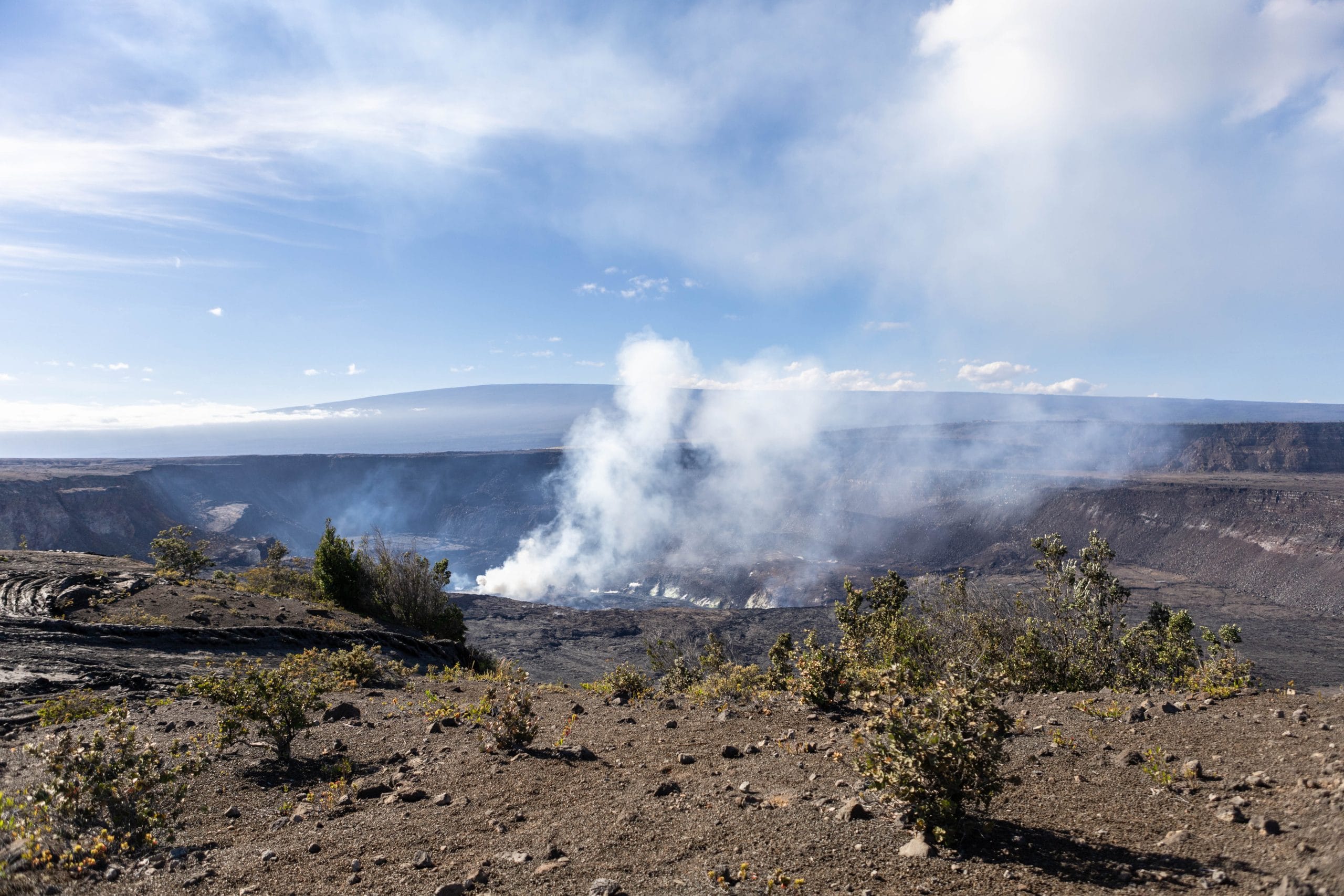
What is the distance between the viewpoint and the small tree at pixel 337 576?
71.0ft

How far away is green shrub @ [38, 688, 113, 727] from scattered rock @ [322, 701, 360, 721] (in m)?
2.59

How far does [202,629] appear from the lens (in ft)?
46.8

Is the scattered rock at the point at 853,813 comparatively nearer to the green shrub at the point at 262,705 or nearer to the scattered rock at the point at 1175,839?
the scattered rock at the point at 1175,839

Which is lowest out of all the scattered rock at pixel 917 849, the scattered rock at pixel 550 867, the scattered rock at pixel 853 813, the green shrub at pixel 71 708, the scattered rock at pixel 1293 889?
the green shrub at pixel 71 708

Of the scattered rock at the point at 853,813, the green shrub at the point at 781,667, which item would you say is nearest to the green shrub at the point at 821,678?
the green shrub at the point at 781,667

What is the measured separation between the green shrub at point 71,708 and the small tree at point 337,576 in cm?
1280

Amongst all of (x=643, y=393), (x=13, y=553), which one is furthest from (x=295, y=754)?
(x=643, y=393)

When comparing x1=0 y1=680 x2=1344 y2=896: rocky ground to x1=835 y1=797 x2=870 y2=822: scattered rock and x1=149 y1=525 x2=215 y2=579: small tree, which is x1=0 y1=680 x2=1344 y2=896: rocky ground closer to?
x1=835 y1=797 x2=870 y2=822: scattered rock

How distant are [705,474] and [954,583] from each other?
89.4 m

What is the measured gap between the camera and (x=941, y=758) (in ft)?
12.8

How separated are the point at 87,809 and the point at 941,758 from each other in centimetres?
633

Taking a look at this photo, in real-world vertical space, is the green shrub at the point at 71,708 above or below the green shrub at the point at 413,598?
above

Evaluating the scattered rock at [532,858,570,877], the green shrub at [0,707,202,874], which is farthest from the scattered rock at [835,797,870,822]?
the green shrub at [0,707,202,874]

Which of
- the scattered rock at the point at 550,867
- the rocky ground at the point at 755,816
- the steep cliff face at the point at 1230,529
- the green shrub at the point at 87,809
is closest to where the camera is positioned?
the rocky ground at the point at 755,816
